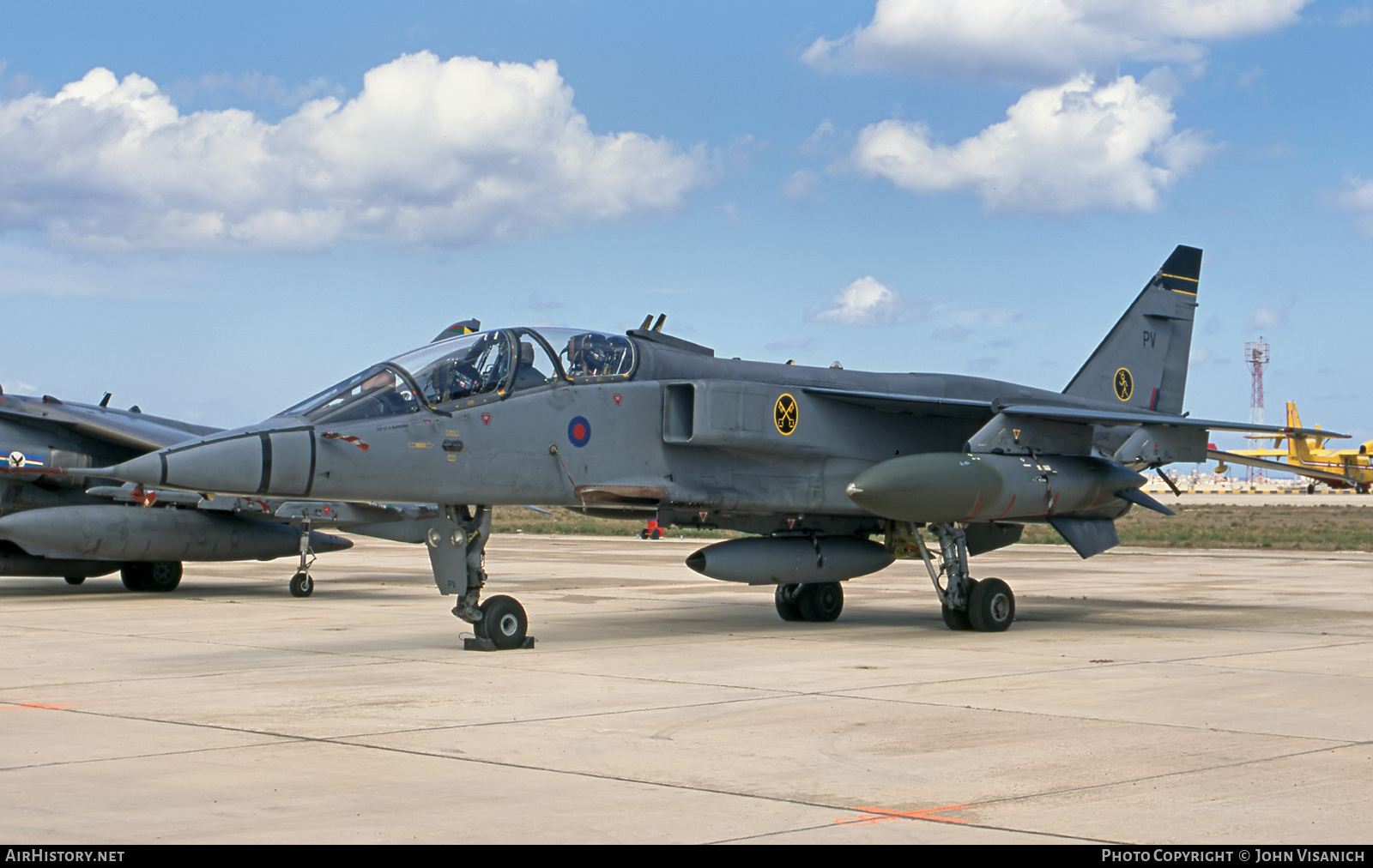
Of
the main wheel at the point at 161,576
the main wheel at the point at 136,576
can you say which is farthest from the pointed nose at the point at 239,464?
the main wheel at the point at 136,576

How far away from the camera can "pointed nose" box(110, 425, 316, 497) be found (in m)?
9.85

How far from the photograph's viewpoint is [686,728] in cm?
784

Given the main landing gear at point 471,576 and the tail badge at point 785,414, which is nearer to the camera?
the main landing gear at point 471,576

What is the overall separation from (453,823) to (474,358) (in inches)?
256

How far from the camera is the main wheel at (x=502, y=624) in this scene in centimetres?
1167

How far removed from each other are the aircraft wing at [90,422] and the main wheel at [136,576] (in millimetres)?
1923

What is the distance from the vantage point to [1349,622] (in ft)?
49.4

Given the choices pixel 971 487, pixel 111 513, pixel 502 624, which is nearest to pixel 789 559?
pixel 971 487

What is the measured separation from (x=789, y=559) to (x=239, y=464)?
5842 mm

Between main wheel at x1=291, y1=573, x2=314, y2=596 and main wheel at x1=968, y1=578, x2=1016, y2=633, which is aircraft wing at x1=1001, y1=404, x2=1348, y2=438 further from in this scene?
main wheel at x1=291, y1=573, x2=314, y2=596

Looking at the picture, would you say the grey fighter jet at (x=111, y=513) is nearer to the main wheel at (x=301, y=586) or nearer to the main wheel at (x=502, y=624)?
the main wheel at (x=301, y=586)

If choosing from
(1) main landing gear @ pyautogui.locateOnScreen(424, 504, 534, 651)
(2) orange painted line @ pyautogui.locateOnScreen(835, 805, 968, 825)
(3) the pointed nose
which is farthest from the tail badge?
(2) orange painted line @ pyautogui.locateOnScreen(835, 805, 968, 825)

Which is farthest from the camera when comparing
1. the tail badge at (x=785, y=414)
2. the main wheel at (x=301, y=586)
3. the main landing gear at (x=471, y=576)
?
the main wheel at (x=301, y=586)
